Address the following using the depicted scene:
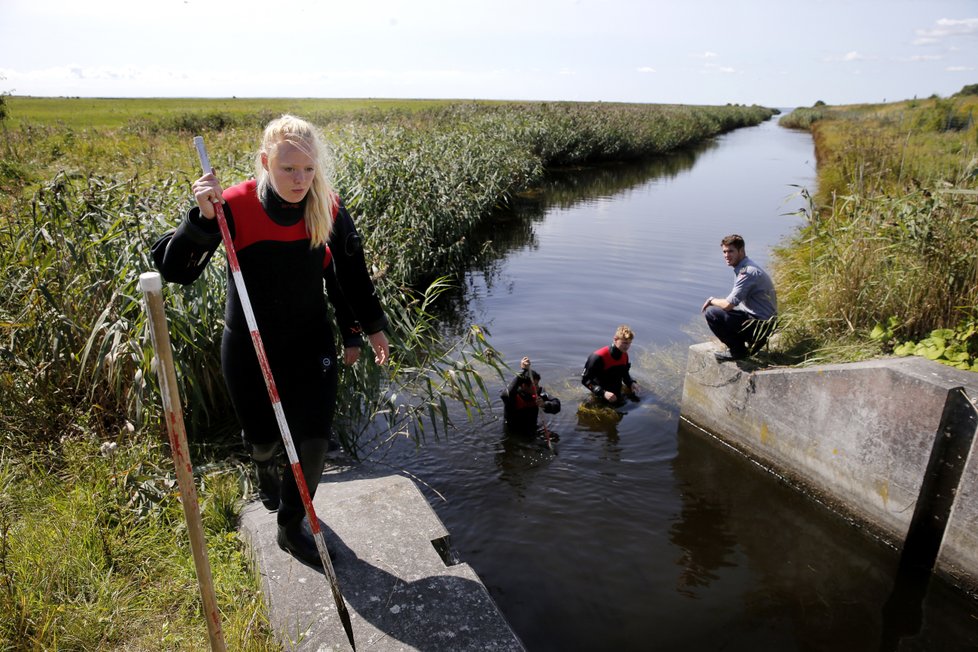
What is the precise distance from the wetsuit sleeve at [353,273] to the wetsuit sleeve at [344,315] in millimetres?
43

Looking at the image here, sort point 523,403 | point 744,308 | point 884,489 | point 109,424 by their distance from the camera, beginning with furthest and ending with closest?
1. point 523,403
2. point 744,308
3. point 884,489
4. point 109,424

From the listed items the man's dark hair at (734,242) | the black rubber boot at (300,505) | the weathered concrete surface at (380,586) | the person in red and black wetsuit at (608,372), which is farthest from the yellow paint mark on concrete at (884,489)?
the black rubber boot at (300,505)

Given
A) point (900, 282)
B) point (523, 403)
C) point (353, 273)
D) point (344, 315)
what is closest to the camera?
point (353, 273)

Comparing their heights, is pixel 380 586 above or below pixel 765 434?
above

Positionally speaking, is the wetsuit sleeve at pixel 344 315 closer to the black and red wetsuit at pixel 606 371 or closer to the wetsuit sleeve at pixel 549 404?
the wetsuit sleeve at pixel 549 404

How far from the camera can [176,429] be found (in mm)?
1731

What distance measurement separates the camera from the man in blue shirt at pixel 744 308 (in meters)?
5.95

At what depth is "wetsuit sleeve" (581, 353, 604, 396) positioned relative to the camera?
23.7 ft

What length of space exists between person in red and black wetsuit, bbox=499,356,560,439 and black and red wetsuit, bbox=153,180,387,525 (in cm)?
363

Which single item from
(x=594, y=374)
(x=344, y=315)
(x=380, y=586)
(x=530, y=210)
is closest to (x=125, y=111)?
(x=530, y=210)

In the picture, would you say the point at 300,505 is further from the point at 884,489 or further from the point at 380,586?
the point at 884,489

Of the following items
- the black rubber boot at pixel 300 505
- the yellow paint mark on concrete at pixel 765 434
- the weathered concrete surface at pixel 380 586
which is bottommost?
the yellow paint mark on concrete at pixel 765 434

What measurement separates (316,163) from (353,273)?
2.03 ft

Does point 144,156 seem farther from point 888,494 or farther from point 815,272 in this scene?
point 888,494
